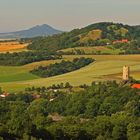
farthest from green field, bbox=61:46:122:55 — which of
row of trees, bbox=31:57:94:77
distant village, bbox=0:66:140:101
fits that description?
distant village, bbox=0:66:140:101

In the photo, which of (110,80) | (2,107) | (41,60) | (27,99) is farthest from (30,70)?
(2,107)

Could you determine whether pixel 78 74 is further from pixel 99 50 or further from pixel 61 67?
pixel 99 50

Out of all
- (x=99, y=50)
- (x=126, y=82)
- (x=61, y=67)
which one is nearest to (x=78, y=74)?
(x=61, y=67)

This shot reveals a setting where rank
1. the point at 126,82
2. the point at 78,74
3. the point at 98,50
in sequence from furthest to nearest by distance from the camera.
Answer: the point at 98,50, the point at 78,74, the point at 126,82

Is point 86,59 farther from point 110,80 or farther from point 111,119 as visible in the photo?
point 111,119

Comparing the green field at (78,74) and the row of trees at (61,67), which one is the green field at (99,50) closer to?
the green field at (78,74)

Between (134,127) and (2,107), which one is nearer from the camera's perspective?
(134,127)

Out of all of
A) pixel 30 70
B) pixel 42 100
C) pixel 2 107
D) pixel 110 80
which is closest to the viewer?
pixel 2 107
